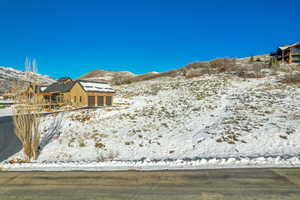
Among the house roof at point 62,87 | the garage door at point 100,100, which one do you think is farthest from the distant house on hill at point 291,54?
the house roof at point 62,87

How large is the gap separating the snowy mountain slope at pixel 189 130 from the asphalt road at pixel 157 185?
439 centimetres

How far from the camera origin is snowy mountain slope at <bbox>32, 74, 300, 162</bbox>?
35.5 ft

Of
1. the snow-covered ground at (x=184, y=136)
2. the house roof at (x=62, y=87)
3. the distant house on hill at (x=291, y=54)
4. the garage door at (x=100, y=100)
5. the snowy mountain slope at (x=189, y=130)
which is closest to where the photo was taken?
the snow-covered ground at (x=184, y=136)

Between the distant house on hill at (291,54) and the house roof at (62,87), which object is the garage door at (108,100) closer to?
the house roof at (62,87)

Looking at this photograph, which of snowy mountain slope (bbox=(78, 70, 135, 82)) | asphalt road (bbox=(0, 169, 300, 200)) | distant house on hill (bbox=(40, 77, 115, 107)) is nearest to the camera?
asphalt road (bbox=(0, 169, 300, 200))

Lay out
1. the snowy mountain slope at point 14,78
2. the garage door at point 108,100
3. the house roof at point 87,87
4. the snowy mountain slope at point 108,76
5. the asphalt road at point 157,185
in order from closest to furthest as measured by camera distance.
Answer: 1. the asphalt road at point 157,185
2. the snowy mountain slope at point 14,78
3. the house roof at point 87,87
4. the garage door at point 108,100
5. the snowy mountain slope at point 108,76

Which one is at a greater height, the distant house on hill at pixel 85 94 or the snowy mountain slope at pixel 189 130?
the distant house on hill at pixel 85 94

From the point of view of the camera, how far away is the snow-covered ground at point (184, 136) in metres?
7.29

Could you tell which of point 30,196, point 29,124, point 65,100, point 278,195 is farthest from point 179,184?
point 65,100

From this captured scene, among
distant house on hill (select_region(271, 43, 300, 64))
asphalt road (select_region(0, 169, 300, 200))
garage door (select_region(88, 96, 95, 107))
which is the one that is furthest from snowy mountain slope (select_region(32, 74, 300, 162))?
distant house on hill (select_region(271, 43, 300, 64))

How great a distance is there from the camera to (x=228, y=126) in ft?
46.6

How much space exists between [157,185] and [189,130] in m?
10.2

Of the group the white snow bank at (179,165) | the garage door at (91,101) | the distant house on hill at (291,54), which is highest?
the distant house on hill at (291,54)

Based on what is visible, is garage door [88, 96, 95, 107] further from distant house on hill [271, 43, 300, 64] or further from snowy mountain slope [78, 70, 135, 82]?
distant house on hill [271, 43, 300, 64]
